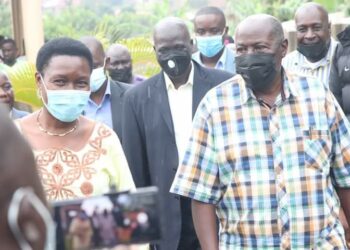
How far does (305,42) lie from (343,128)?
3.68 m

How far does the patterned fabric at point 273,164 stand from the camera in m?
4.54

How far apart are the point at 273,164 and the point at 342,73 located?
318 centimetres

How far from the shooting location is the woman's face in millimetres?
4703

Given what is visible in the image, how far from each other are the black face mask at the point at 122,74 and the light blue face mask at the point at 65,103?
197 inches

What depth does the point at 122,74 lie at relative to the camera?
984 cm

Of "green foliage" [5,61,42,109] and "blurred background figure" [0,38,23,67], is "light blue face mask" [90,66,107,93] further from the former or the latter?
"blurred background figure" [0,38,23,67]

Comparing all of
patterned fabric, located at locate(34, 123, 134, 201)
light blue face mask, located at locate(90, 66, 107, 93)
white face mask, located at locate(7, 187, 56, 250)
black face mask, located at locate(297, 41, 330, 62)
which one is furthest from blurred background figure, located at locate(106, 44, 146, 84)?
white face mask, located at locate(7, 187, 56, 250)

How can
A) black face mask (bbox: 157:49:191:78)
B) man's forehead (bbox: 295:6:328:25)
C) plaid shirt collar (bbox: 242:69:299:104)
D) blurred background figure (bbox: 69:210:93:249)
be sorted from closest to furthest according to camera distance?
blurred background figure (bbox: 69:210:93:249)
plaid shirt collar (bbox: 242:69:299:104)
black face mask (bbox: 157:49:191:78)
man's forehead (bbox: 295:6:328:25)

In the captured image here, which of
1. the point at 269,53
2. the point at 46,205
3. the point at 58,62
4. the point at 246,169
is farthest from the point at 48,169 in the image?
the point at 46,205

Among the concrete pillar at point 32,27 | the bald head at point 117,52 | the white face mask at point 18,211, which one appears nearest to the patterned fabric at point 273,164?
the white face mask at point 18,211

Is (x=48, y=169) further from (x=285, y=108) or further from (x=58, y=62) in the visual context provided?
(x=285, y=108)

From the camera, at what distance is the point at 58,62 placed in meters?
4.73

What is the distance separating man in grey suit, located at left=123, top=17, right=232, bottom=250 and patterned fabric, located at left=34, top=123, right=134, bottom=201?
53.9 inches

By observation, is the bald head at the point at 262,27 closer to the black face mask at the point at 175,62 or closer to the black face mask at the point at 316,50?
the black face mask at the point at 175,62
